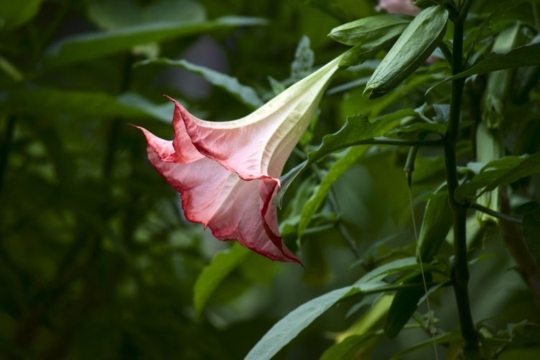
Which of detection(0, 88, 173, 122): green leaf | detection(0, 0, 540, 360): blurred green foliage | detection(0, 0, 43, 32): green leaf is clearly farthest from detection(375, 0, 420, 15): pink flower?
detection(0, 0, 43, 32): green leaf

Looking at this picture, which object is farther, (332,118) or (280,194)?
(332,118)

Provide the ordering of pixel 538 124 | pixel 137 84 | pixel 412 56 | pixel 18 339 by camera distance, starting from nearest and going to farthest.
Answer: pixel 412 56, pixel 538 124, pixel 18 339, pixel 137 84

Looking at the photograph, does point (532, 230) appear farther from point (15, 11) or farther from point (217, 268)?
point (15, 11)

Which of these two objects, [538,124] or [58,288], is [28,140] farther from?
[538,124]

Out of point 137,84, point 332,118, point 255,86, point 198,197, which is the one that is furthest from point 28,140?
point 198,197

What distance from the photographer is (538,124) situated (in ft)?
1.37

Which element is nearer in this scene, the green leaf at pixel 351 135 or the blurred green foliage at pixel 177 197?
the green leaf at pixel 351 135

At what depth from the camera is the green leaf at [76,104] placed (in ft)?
2.09

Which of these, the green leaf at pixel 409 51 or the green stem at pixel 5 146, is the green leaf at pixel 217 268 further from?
the green stem at pixel 5 146

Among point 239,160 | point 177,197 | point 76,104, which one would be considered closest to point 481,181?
point 239,160

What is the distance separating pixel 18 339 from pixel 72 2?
40 centimetres

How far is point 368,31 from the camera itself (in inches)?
12.5

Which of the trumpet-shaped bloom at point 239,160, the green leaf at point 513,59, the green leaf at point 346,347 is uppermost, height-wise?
the green leaf at point 513,59

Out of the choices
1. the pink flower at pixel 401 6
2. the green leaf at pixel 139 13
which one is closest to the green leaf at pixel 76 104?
the green leaf at pixel 139 13
